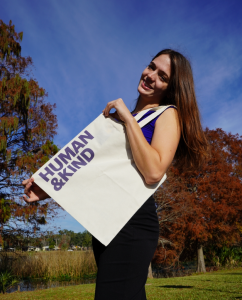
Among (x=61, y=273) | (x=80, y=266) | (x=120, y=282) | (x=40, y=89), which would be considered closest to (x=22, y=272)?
(x=61, y=273)

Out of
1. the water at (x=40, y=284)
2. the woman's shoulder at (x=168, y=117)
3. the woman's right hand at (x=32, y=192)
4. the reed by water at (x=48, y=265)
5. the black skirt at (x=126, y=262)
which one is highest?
the woman's shoulder at (x=168, y=117)

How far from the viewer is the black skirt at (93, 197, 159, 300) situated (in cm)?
95

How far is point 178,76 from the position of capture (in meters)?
1.27

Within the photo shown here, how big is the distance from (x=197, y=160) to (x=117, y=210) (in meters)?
0.65

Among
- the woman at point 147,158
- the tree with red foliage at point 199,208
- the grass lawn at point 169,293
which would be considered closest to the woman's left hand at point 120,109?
the woman at point 147,158

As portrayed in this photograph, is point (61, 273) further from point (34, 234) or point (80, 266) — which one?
point (34, 234)

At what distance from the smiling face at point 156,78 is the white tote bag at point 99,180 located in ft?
1.06

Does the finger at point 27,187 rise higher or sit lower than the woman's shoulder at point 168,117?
lower

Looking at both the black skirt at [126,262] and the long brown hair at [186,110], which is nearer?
the black skirt at [126,262]

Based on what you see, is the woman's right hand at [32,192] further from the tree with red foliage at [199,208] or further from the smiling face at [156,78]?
the tree with red foliage at [199,208]

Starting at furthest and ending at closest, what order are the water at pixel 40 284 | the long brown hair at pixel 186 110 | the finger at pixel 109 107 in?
the water at pixel 40 284, the long brown hair at pixel 186 110, the finger at pixel 109 107

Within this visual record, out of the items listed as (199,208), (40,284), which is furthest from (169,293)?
(199,208)

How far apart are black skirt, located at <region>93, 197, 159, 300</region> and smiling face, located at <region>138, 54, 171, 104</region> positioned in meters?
0.65

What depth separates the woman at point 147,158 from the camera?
957mm
